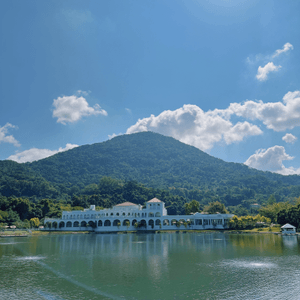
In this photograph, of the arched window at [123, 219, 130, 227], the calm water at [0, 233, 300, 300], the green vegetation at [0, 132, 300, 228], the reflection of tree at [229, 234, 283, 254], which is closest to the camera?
the calm water at [0, 233, 300, 300]

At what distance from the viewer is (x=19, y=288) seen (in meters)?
15.7

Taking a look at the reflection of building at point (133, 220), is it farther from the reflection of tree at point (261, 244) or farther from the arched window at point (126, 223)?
the reflection of tree at point (261, 244)

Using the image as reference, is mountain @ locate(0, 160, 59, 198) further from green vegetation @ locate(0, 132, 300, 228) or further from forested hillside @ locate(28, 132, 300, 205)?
forested hillside @ locate(28, 132, 300, 205)

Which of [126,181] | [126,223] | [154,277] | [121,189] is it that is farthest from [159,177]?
[154,277]

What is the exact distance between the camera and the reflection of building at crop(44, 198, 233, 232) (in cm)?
6375

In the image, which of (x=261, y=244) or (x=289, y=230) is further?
(x=289, y=230)

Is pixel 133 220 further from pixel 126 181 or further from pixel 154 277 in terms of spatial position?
pixel 126 181

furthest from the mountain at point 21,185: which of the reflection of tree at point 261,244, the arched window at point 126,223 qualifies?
the reflection of tree at point 261,244

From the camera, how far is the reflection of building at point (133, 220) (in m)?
63.8

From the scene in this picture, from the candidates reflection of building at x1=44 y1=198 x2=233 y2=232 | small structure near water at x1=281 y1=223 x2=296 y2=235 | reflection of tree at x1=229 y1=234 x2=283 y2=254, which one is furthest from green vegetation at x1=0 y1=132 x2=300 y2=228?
reflection of tree at x1=229 y1=234 x2=283 y2=254

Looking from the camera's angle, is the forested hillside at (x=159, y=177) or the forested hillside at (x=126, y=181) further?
the forested hillside at (x=159, y=177)

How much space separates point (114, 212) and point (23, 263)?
48749 millimetres

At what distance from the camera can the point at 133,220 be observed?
69.4 metres

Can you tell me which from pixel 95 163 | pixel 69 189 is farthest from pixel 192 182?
pixel 69 189
